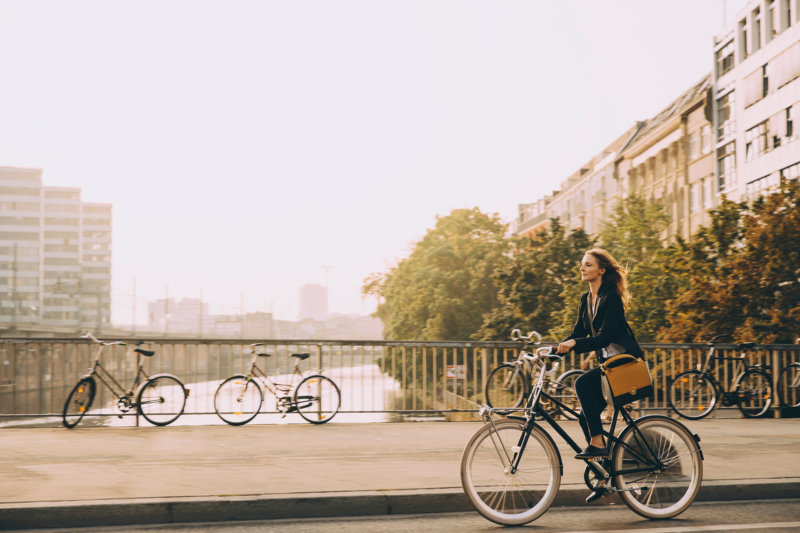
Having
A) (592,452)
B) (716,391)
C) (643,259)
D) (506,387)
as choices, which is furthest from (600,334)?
(643,259)

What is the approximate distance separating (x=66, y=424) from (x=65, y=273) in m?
158

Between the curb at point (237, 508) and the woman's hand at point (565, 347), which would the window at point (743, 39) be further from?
the woman's hand at point (565, 347)

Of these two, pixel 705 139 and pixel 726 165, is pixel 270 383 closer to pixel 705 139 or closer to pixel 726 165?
pixel 726 165

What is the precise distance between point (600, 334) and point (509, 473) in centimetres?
121

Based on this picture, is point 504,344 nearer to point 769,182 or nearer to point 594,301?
point 594,301

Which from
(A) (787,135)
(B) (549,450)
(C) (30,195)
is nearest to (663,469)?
(B) (549,450)

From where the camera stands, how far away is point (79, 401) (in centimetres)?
1192

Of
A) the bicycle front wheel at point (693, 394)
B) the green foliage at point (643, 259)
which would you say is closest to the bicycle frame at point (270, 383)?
the bicycle front wheel at point (693, 394)

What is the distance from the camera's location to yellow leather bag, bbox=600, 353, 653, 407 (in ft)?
20.6

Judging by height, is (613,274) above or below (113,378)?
above

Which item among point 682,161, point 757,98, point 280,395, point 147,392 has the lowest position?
point 280,395

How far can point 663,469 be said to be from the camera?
252 inches

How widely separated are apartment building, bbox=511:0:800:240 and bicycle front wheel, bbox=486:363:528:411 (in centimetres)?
2464

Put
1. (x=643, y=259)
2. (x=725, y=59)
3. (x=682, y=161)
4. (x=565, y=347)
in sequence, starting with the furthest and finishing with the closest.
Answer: (x=682, y=161) → (x=725, y=59) → (x=643, y=259) → (x=565, y=347)
